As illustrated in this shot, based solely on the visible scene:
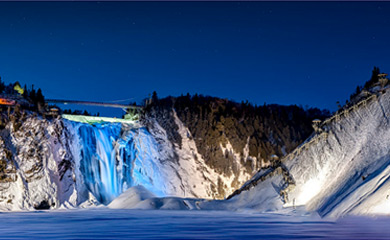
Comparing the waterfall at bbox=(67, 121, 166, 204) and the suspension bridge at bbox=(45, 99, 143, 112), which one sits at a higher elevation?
the suspension bridge at bbox=(45, 99, 143, 112)

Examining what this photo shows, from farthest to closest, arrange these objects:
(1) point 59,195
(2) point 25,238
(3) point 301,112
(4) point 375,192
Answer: (3) point 301,112 → (1) point 59,195 → (4) point 375,192 → (2) point 25,238

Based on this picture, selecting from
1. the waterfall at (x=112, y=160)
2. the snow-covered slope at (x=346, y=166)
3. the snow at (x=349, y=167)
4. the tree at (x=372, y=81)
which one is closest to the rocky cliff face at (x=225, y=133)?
the waterfall at (x=112, y=160)

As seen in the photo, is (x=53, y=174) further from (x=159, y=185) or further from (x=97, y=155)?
(x=159, y=185)

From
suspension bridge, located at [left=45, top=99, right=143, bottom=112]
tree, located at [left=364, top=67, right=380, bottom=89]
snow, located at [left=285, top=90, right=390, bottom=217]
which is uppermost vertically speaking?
suspension bridge, located at [left=45, top=99, right=143, bottom=112]

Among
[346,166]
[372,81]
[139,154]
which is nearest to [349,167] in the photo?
[346,166]

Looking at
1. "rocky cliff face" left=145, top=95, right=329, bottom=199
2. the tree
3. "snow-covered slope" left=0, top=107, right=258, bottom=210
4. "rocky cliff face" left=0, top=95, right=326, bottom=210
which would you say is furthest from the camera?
"rocky cliff face" left=145, top=95, right=329, bottom=199

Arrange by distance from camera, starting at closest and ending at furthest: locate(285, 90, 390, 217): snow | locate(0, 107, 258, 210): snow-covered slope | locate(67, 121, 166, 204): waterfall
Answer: locate(285, 90, 390, 217): snow → locate(0, 107, 258, 210): snow-covered slope → locate(67, 121, 166, 204): waterfall

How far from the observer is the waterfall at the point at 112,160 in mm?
39969

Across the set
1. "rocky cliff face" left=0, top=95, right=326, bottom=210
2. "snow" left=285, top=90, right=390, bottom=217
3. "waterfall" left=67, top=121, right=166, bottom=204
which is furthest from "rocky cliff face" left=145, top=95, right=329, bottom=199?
"snow" left=285, top=90, right=390, bottom=217

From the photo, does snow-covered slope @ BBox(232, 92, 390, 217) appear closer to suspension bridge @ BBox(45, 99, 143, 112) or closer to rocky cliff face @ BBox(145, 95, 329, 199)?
rocky cliff face @ BBox(145, 95, 329, 199)

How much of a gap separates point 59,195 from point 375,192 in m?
27.5

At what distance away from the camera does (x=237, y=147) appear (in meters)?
43.4

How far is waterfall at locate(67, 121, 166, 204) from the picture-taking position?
131 ft

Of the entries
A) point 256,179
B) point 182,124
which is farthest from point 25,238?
point 182,124
